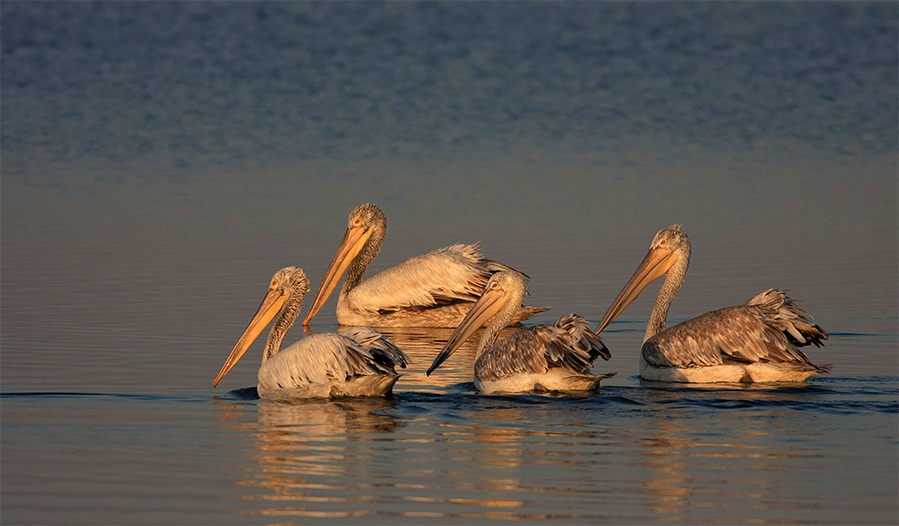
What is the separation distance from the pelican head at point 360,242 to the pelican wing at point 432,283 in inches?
24.0

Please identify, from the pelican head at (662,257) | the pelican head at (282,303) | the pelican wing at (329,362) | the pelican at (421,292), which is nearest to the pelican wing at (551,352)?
the pelican wing at (329,362)

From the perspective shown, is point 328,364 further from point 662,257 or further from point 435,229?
point 435,229

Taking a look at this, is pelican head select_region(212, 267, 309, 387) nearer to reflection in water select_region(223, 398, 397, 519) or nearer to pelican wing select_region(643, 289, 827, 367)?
reflection in water select_region(223, 398, 397, 519)

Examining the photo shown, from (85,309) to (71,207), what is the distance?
12.4ft

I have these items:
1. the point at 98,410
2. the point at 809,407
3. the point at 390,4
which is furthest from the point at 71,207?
the point at 390,4

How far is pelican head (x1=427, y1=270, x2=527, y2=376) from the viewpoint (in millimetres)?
8516

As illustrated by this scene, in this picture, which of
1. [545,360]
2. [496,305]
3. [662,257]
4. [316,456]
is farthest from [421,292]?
[316,456]

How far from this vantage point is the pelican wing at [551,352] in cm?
745

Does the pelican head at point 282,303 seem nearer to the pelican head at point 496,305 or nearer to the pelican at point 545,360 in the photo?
the pelican head at point 496,305

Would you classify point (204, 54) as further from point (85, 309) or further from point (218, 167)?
point (85, 309)

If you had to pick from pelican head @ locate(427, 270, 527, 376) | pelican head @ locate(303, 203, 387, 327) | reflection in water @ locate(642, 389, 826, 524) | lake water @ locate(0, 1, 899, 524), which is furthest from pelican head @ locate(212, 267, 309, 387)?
pelican head @ locate(303, 203, 387, 327)

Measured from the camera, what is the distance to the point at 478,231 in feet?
40.2

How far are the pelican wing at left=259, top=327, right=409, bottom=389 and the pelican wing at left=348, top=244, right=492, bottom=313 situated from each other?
114 inches

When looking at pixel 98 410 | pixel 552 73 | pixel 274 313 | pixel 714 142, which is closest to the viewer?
pixel 98 410
